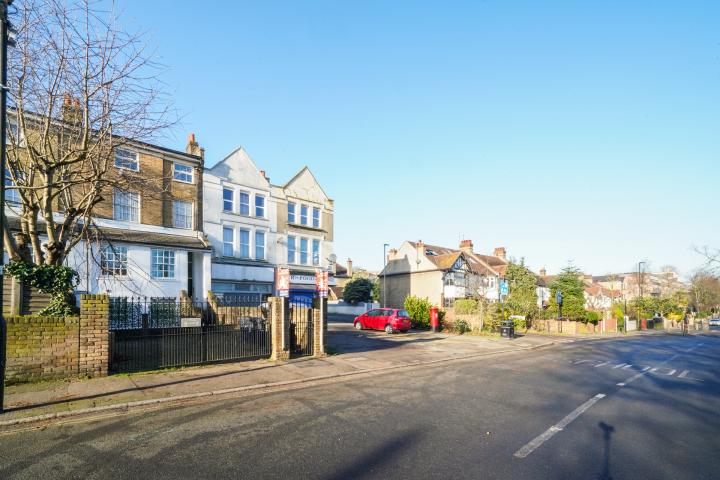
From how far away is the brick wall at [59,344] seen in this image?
9.27 metres

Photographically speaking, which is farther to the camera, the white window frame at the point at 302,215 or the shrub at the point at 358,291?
the shrub at the point at 358,291

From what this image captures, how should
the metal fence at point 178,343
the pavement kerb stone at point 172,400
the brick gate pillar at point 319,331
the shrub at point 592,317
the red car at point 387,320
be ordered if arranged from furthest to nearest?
1. the shrub at point 592,317
2. the red car at point 387,320
3. the brick gate pillar at point 319,331
4. the metal fence at point 178,343
5. the pavement kerb stone at point 172,400

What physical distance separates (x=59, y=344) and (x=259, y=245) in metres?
22.0

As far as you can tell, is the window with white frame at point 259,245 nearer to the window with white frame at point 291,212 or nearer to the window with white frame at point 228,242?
Result: the window with white frame at point 228,242

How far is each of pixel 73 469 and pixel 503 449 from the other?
585 centimetres

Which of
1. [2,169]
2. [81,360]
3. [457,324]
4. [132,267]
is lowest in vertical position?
[457,324]

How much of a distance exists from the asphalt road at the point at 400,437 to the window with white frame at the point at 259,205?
78.4 feet

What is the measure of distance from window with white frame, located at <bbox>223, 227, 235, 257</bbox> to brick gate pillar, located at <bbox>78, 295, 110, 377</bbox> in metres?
19.5

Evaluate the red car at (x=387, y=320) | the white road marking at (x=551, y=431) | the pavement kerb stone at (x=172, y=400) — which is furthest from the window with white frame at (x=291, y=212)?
the white road marking at (x=551, y=431)

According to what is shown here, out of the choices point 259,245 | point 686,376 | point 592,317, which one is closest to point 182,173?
point 259,245

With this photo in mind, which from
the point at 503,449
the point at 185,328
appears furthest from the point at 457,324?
the point at 503,449

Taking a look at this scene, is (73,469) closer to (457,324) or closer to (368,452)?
(368,452)

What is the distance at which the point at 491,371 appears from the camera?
1312 cm

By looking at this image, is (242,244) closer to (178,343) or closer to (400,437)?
(178,343)
